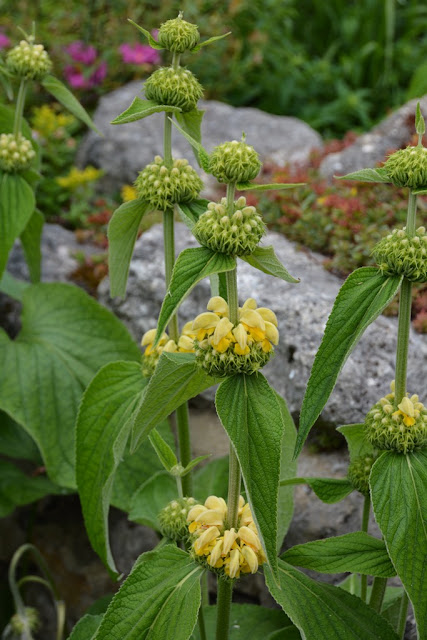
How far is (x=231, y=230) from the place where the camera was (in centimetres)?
139

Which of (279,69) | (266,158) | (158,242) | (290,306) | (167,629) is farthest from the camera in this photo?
(279,69)

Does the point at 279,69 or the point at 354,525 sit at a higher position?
the point at 279,69

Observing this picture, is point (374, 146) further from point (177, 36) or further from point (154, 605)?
point (154, 605)

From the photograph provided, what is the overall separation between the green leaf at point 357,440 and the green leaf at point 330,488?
2.5 inches

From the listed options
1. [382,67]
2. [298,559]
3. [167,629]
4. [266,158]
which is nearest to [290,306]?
[298,559]

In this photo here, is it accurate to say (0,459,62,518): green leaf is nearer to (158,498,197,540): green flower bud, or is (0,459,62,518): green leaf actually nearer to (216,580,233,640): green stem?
(158,498,197,540): green flower bud

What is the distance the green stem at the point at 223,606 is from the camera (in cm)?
166

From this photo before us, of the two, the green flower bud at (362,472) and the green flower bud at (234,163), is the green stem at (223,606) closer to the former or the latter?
the green flower bud at (362,472)

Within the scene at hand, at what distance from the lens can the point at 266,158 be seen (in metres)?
4.37

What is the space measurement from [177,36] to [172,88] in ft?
0.35

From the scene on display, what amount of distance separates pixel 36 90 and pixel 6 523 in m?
2.87

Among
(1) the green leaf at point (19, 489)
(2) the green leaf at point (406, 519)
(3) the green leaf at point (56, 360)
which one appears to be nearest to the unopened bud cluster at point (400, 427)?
(2) the green leaf at point (406, 519)

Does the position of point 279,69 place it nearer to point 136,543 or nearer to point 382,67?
point 382,67

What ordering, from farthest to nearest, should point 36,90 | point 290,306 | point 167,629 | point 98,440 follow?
point 36,90 < point 290,306 < point 98,440 < point 167,629
